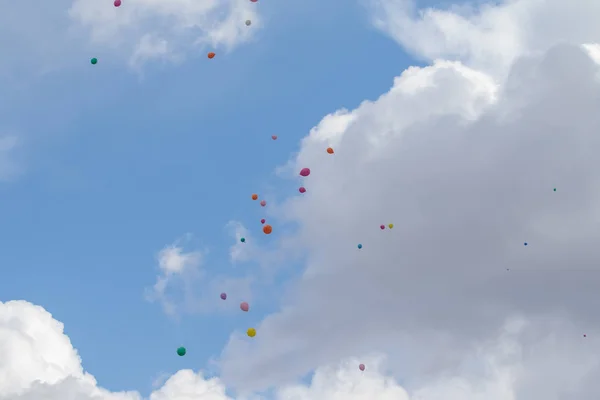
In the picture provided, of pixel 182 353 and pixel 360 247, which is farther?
pixel 360 247

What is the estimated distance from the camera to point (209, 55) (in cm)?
3994

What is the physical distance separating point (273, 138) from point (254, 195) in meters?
3.35

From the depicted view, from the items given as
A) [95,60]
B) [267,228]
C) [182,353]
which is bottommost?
[182,353]

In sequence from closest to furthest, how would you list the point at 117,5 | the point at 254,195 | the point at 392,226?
the point at 117,5, the point at 254,195, the point at 392,226

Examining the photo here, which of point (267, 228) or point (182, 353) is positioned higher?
point (267, 228)

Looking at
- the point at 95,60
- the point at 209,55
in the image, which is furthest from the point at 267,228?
the point at 95,60

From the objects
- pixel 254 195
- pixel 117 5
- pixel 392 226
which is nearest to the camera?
pixel 117 5

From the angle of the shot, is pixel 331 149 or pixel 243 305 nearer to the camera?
pixel 243 305

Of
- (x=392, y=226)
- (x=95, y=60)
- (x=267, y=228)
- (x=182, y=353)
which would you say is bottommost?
(x=182, y=353)

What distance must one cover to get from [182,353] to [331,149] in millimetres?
12434

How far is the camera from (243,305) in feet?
129

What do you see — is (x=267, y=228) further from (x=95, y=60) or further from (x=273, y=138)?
(x=95, y=60)

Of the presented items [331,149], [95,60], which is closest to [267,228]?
[331,149]

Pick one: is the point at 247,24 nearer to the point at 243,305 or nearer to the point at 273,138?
the point at 273,138
